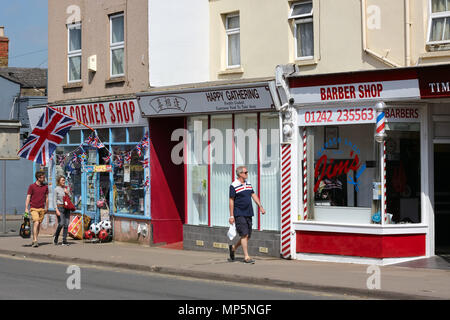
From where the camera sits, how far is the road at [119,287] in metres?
12.6

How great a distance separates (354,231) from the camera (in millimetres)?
16766

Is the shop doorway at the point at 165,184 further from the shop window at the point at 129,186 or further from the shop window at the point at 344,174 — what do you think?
the shop window at the point at 344,174

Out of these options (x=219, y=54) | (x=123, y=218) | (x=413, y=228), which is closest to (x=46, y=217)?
(x=123, y=218)

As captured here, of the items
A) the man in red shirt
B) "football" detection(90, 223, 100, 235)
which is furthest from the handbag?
"football" detection(90, 223, 100, 235)

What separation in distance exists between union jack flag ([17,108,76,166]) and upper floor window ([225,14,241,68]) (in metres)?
5.03

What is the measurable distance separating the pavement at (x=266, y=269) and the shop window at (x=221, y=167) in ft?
3.26

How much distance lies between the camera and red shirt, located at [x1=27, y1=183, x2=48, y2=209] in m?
20.8

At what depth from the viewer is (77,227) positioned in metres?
23.1

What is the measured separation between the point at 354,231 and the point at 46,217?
1180 centimetres

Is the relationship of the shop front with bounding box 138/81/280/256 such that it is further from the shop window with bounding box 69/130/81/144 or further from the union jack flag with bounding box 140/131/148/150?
the shop window with bounding box 69/130/81/144

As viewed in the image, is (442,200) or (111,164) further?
(111,164)

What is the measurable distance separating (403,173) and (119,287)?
6603 millimetres

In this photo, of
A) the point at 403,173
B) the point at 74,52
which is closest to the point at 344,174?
the point at 403,173

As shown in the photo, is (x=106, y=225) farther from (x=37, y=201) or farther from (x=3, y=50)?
(x=3, y=50)
